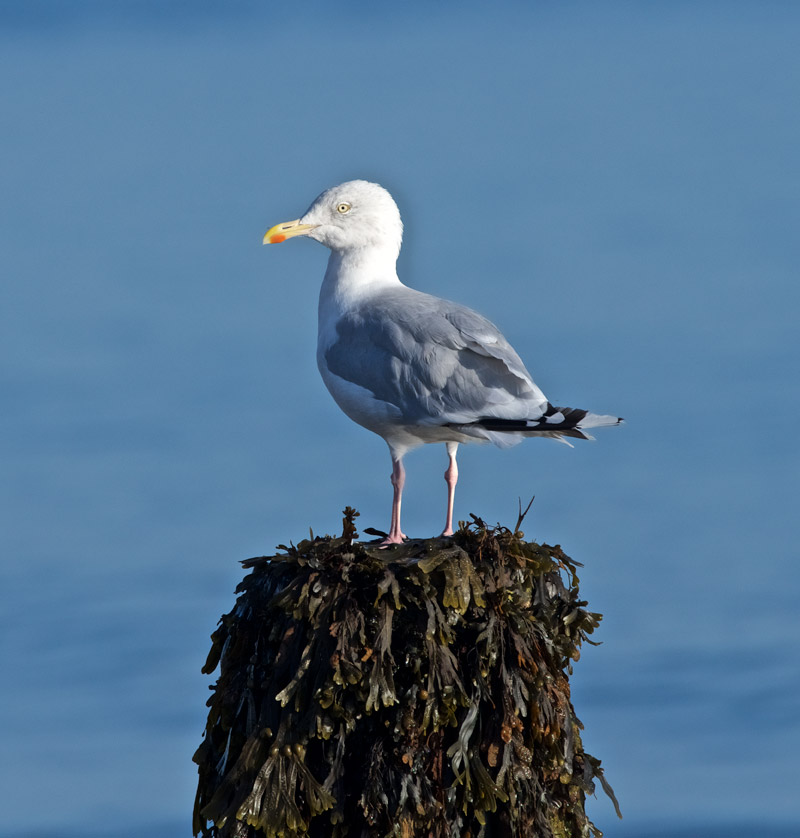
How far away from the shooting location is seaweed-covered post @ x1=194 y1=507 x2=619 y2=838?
761cm

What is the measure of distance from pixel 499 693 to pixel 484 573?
72 cm

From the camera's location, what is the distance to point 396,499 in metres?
9.25

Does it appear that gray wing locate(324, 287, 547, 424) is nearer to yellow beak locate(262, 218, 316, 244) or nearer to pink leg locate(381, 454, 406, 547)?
pink leg locate(381, 454, 406, 547)

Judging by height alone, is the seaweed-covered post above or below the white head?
below

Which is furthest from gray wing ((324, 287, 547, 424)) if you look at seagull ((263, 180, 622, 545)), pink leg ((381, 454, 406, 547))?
pink leg ((381, 454, 406, 547))

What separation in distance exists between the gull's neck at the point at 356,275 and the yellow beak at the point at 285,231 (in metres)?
0.31

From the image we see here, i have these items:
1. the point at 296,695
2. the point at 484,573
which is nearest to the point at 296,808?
the point at 296,695

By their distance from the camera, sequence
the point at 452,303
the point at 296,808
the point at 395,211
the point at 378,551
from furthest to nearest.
Result: 1. the point at 395,211
2. the point at 452,303
3. the point at 378,551
4. the point at 296,808

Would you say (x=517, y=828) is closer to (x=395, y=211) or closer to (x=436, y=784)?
(x=436, y=784)

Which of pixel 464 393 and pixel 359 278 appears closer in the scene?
pixel 464 393

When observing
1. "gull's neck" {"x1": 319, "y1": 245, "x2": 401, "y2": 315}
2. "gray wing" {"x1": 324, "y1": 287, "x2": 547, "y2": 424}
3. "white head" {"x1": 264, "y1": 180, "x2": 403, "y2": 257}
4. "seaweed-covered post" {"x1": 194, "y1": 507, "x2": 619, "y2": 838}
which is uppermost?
"white head" {"x1": 264, "y1": 180, "x2": 403, "y2": 257}

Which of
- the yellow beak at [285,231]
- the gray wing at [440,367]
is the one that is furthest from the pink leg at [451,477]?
the yellow beak at [285,231]

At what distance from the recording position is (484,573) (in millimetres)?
7984

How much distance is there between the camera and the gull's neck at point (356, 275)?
32.4ft
